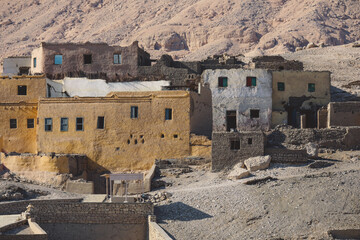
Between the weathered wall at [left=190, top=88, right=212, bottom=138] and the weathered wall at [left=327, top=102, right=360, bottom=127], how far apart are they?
6484 mm

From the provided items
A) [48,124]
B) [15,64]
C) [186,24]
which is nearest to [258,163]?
[48,124]

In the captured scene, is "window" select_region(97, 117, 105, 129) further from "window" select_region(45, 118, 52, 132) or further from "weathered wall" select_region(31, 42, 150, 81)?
"weathered wall" select_region(31, 42, 150, 81)

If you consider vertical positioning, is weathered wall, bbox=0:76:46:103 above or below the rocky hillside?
below

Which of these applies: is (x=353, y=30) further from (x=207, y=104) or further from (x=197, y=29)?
(x=207, y=104)

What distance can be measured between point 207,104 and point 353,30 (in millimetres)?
57211

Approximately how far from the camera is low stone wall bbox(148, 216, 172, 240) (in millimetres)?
27716

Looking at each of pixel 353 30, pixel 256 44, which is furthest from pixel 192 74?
pixel 353 30

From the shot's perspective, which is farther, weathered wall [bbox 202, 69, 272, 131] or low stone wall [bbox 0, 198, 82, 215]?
weathered wall [bbox 202, 69, 272, 131]

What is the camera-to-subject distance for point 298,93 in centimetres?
4231

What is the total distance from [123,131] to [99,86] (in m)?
4.99

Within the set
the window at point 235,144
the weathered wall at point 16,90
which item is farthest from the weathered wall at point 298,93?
the weathered wall at point 16,90

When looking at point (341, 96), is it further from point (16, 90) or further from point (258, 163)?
point (16, 90)

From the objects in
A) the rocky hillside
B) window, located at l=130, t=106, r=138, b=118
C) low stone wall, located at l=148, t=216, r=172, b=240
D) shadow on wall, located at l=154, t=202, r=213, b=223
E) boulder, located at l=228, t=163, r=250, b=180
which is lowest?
low stone wall, located at l=148, t=216, r=172, b=240

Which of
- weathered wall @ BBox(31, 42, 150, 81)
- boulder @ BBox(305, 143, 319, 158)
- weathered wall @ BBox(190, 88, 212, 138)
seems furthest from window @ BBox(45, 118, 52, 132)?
boulder @ BBox(305, 143, 319, 158)
